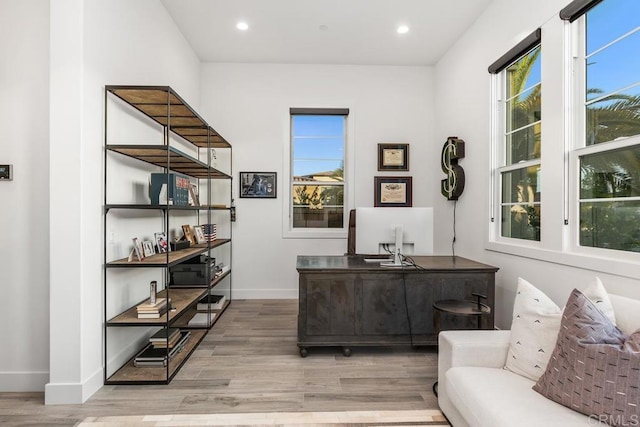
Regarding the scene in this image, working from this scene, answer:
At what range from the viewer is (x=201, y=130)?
11.5 ft

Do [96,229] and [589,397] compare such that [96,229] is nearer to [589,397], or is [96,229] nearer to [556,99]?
[589,397]

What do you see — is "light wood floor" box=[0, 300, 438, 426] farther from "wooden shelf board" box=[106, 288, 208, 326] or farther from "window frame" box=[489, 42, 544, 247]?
"window frame" box=[489, 42, 544, 247]

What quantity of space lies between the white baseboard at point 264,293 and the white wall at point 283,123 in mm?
14

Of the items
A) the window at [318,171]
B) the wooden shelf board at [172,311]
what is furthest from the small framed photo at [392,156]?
the wooden shelf board at [172,311]

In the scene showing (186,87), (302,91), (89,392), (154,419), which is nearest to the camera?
(154,419)

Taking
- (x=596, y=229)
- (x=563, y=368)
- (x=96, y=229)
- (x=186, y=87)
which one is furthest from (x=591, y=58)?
(x=186, y=87)

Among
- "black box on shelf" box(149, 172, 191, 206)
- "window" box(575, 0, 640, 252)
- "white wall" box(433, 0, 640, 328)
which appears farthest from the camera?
"black box on shelf" box(149, 172, 191, 206)

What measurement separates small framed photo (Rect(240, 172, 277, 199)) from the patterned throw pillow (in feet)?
12.0

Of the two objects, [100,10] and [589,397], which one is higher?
[100,10]

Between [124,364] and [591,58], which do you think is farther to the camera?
[124,364]

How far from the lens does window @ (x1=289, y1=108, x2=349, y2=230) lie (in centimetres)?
475

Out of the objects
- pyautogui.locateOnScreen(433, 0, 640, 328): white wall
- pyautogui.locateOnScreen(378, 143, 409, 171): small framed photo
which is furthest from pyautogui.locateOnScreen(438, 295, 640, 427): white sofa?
pyautogui.locateOnScreen(378, 143, 409, 171): small framed photo

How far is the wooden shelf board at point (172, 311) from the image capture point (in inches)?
90.3

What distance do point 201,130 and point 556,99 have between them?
3.19 m
